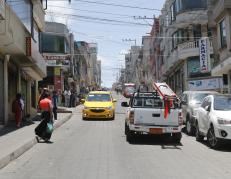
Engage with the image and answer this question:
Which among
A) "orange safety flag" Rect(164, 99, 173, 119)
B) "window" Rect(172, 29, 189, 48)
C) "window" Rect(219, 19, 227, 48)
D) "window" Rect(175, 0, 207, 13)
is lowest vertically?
"orange safety flag" Rect(164, 99, 173, 119)

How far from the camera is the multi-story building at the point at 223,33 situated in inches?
1137

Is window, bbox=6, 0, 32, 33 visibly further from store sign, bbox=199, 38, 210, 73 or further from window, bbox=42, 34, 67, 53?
window, bbox=42, 34, 67, 53

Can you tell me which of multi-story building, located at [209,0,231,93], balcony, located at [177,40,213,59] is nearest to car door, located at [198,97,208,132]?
multi-story building, located at [209,0,231,93]

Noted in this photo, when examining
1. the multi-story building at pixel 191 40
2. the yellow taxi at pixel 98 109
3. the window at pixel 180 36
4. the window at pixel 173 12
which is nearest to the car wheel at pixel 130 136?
the yellow taxi at pixel 98 109

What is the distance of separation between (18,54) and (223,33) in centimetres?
1361

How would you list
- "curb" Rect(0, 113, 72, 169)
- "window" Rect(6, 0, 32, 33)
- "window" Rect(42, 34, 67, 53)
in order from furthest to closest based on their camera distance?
1. "window" Rect(42, 34, 67, 53)
2. "window" Rect(6, 0, 32, 33)
3. "curb" Rect(0, 113, 72, 169)

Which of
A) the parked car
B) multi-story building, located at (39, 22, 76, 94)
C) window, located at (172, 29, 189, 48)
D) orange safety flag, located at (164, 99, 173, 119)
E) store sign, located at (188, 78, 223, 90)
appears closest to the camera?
orange safety flag, located at (164, 99, 173, 119)

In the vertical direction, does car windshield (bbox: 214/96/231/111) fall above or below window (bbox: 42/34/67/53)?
below

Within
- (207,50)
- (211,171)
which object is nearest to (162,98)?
(211,171)

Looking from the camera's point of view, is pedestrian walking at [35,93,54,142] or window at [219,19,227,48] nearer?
pedestrian walking at [35,93,54,142]

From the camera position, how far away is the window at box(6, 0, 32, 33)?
24.5 m

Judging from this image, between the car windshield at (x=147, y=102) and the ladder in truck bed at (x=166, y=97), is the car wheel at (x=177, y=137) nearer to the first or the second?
the ladder in truck bed at (x=166, y=97)

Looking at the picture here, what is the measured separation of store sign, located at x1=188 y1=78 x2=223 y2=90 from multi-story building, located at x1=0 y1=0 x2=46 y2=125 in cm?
1761

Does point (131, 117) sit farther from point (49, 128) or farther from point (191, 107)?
point (191, 107)
